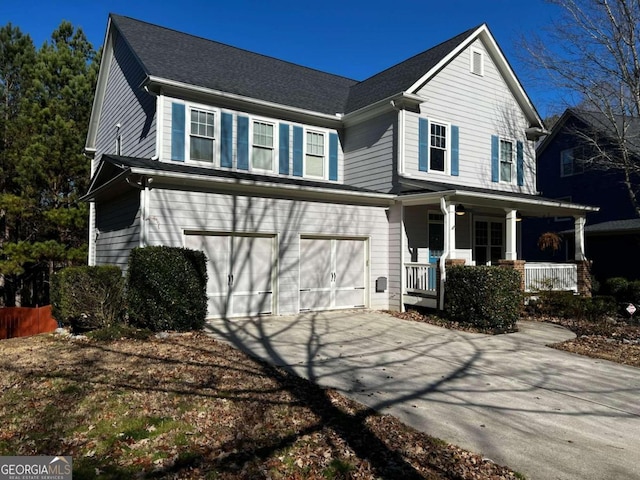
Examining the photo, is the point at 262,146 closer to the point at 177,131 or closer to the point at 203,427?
the point at 177,131

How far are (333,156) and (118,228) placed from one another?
271 inches

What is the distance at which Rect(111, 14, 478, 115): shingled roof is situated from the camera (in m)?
12.8

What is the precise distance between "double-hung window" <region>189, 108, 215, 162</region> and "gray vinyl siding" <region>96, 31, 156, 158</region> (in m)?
1.00

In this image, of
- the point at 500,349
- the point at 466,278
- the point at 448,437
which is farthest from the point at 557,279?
the point at 448,437

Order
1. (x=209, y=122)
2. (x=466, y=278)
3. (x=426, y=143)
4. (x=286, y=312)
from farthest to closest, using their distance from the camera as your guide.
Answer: (x=426, y=143) → (x=209, y=122) → (x=286, y=312) → (x=466, y=278)

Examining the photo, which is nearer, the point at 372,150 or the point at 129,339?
the point at 129,339

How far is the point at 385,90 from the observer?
1416 centimetres

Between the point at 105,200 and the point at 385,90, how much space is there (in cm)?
905

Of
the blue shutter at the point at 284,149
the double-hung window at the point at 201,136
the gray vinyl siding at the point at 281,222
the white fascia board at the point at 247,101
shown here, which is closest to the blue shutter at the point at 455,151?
the gray vinyl siding at the point at 281,222

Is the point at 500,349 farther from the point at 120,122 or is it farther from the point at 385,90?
the point at 120,122

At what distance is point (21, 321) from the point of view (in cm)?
1295

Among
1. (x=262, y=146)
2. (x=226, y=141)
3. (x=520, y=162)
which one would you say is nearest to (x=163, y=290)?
(x=226, y=141)

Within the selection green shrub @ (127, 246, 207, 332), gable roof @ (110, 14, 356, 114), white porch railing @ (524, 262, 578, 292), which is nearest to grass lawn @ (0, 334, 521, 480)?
green shrub @ (127, 246, 207, 332)

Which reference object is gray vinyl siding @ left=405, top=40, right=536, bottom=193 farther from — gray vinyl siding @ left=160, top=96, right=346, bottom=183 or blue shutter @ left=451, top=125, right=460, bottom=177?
gray vinyl siding @ left=160, top=96, right=346, bottom=183
